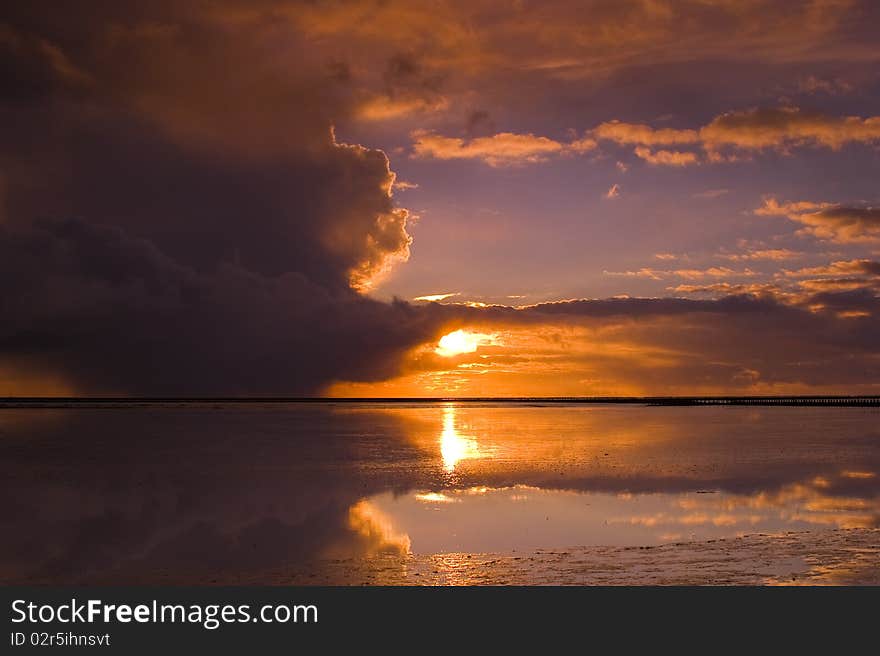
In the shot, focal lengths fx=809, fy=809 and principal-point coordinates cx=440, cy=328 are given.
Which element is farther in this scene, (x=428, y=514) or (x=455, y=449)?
(x=455, y=449)

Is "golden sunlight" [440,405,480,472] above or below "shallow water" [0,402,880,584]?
above

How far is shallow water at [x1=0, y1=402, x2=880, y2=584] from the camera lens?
2003 centimetres

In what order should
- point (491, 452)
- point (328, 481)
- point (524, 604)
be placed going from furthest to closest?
point (491, 452) → point (328, 481) → point (524, 604)

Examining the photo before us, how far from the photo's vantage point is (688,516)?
27.1 m

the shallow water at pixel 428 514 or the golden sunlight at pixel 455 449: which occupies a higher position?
the golden sunlight at pixel 455 449

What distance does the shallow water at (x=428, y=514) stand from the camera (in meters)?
20.0

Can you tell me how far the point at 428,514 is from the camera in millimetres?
28156

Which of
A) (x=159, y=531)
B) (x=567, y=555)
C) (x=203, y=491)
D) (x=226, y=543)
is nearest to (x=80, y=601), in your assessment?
(x=226, y=543)

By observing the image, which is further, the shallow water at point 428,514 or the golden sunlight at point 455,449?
the golden sunlight at point 455,449

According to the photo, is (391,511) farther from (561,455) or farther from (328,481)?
(561,455)

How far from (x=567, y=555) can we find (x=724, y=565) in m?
3.91

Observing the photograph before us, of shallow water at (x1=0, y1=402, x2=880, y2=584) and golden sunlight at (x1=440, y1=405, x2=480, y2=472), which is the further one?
golden sunlight at (x1=440, y1=405, x2=480, y2=472)

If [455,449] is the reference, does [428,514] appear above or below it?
below

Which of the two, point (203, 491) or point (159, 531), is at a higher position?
point (203, 491)
